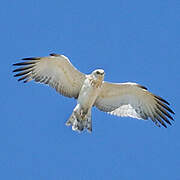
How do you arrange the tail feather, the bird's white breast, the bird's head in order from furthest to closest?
1. the tail feather
2. the bird's white breast
3. the bird's head

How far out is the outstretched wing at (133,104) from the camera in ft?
70.4

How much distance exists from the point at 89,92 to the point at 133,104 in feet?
5.07

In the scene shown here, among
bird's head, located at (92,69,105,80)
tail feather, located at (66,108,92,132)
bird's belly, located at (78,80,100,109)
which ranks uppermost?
bird's head, located at (92,69,105,80)

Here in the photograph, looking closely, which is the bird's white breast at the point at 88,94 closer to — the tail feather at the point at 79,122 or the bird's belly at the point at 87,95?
the bird's belly at the point at 87,95

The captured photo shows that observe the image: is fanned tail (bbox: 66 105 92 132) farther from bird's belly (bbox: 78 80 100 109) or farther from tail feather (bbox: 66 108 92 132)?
bird's belly (bbox: 78 80 100 109)

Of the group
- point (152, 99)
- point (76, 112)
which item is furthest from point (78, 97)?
point (152, 99)

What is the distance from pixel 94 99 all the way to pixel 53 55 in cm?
169

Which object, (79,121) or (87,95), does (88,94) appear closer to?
(87,95)

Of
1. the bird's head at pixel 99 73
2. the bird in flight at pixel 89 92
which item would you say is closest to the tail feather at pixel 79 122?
the bird in flight at pixel 89 92

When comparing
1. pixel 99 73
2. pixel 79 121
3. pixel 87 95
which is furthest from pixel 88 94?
pixel 79 121

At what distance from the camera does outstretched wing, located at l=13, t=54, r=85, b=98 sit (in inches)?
824

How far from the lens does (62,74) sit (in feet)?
69.3

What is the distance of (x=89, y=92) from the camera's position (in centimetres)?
2081

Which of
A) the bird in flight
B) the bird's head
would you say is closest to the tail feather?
the bird in flight
